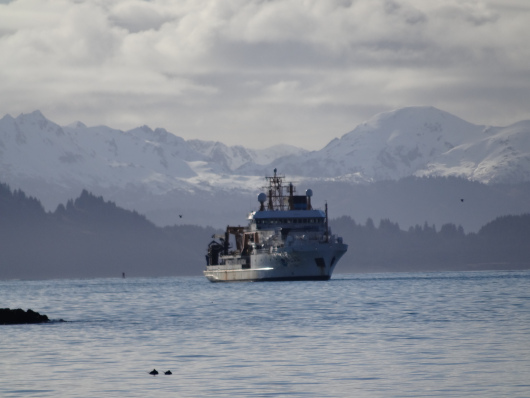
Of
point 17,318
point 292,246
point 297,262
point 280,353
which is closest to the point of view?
point 280,353

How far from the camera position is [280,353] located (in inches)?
2625

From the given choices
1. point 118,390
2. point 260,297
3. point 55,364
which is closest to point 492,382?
point 118,390

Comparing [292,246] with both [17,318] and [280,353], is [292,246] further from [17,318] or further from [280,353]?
[280,353]

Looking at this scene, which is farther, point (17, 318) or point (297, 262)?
point (297, 262)

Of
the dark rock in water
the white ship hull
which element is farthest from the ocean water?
the white ship hull

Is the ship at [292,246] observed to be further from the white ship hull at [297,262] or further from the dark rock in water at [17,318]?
the dark rock in water at [17,318]

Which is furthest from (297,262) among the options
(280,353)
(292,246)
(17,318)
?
(280,353)

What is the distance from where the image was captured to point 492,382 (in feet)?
176

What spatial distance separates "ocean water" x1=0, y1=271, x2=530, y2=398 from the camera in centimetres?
5362

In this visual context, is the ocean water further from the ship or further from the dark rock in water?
the ship

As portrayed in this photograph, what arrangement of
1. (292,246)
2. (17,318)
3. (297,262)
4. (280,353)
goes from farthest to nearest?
(297,262), (292,246), (17,318), (280,353)

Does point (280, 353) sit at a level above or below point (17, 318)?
below

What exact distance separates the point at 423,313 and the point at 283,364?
127 ft

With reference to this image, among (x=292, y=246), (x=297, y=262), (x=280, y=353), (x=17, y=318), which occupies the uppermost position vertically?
(x=292, y=246)
